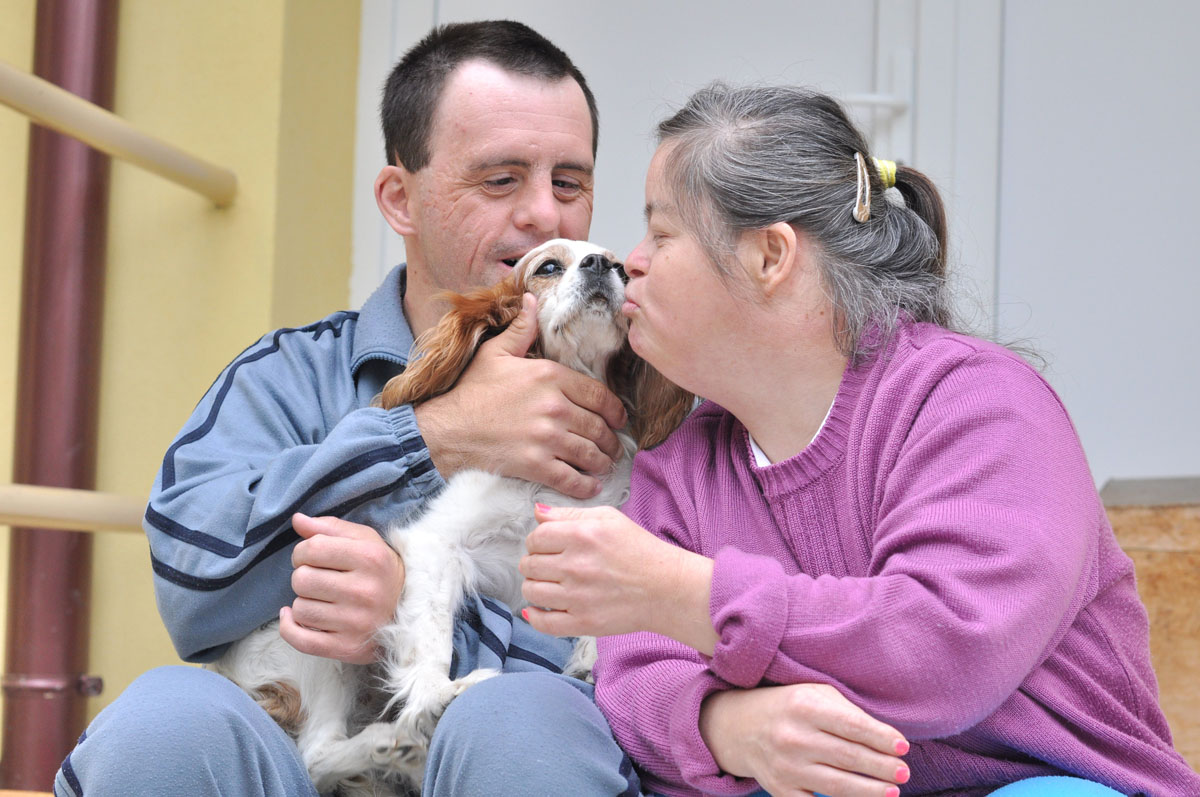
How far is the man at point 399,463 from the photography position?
4.19 ft

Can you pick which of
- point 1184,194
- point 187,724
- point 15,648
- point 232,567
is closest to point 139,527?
point 15,648

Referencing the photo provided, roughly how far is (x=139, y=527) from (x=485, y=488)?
957 mm

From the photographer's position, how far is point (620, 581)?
1.19 metres

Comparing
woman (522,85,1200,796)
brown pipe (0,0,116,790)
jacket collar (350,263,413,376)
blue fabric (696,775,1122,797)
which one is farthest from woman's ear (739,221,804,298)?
brown pipe (0,0,116,790)

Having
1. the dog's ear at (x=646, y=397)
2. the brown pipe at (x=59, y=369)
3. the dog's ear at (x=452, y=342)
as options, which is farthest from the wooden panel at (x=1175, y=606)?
the brown pipe at (x=59, y=369)

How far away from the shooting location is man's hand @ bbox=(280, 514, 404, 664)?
1516mm

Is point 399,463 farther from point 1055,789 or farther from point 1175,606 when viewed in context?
point 1175,606

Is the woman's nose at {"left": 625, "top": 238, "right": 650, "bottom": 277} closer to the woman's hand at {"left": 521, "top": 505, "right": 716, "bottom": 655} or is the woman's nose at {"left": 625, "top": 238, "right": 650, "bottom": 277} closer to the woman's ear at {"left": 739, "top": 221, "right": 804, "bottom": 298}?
the woman's ear at {"left": 739, "top": 221, "right": 804, "bottom": 298}

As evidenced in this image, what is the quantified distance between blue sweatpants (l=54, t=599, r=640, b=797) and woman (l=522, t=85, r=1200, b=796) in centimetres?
9

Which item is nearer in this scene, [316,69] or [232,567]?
[232,567]

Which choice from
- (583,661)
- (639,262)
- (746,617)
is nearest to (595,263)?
(639,262)

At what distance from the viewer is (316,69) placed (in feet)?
9.50

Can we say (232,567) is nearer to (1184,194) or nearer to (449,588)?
(449,588)

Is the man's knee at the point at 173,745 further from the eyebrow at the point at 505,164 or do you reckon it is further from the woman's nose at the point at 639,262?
the eyebrow at the point at 505,164
